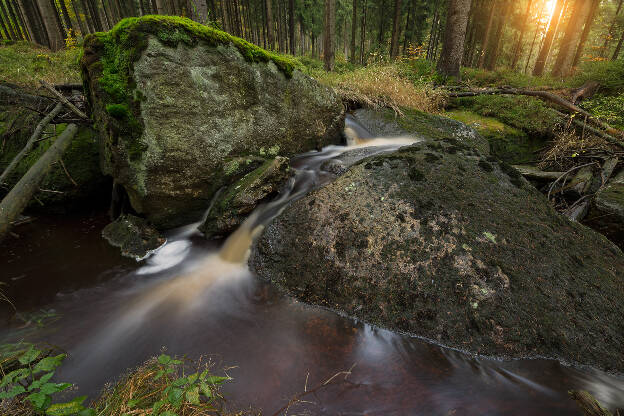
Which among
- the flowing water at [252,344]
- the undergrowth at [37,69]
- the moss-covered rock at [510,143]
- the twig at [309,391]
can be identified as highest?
the undergrowth at [37,69]

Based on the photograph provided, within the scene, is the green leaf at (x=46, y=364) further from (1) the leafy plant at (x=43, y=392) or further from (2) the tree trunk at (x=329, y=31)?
(2) the tree trunk at (x=329, y=31)

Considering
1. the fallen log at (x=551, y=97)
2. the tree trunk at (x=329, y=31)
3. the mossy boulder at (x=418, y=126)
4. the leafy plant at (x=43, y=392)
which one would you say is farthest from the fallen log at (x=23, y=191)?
the tree trunk at (x=329, y=31)

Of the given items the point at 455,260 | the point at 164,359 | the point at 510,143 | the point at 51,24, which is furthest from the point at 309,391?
Answer: the point at 51,24

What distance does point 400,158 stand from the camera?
3.17 meters

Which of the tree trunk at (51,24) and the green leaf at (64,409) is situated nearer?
the green leaf at (64,409)

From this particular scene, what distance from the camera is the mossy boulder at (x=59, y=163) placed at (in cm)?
426

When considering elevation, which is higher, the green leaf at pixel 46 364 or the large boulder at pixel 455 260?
the green leaf at pixel 46 364

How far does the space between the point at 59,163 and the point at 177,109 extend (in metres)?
2.55

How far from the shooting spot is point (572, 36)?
1164cm

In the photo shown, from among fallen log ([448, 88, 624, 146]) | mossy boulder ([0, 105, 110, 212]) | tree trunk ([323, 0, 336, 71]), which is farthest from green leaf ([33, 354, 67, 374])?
tree trunk ([323, 0, 336, 71])

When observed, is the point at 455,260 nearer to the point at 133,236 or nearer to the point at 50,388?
the point at 50,388

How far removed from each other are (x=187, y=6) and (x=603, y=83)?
571 inches

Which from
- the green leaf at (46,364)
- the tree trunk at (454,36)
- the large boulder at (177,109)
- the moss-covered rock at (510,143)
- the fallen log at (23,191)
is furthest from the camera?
the tree trunk at (454,36)

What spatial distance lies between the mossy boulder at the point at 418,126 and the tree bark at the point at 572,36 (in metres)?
10.8
